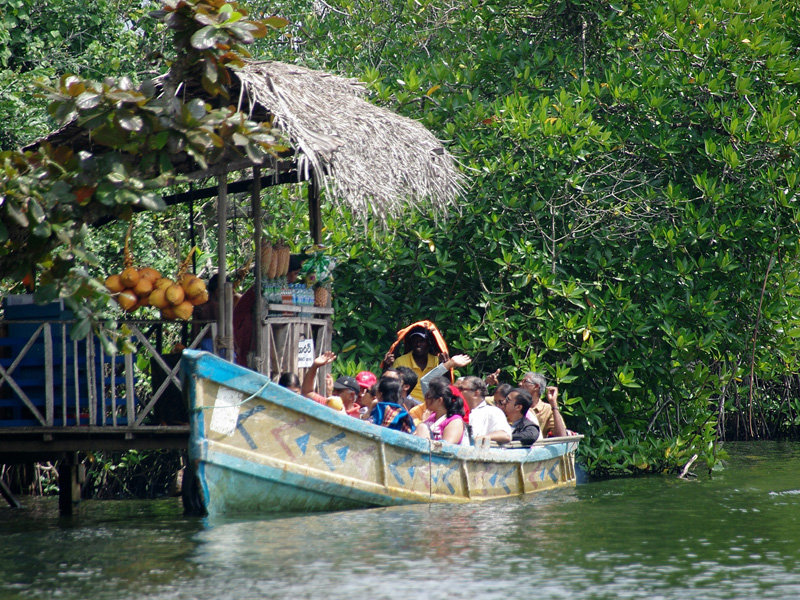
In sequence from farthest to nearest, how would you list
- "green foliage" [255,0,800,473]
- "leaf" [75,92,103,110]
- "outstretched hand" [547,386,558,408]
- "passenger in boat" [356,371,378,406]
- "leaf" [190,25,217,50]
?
"green foliage" [255,0,800,473], "outstretched hand" [547,386,558,408], "passenger in boat" [356,371,378,406], "leaf" [190,25,217,50], "leaf" [75,92,103,110]

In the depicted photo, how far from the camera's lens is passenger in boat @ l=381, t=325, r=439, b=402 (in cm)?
1126

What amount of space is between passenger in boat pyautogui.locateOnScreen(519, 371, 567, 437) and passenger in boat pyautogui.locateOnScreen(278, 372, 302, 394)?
2806 millimetres

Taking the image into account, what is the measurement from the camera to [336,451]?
8.73 meters

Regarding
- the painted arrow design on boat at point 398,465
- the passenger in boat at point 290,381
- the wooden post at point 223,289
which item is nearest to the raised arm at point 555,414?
the painted arrow design on boat at point 398,465

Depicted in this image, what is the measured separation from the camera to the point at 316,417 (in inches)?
335

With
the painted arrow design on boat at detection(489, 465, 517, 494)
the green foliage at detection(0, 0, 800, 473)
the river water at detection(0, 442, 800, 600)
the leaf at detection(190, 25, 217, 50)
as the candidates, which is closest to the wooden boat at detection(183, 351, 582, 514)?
the river water at detection(0, 442, 800, 600)

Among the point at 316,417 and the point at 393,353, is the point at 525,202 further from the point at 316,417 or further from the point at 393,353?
the point at 316,417

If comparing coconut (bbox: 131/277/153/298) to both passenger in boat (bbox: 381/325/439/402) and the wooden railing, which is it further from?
passenger in boat (bbox: 381/325/439/402)

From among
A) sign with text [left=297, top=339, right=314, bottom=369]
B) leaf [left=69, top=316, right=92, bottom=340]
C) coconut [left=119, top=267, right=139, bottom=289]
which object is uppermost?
coconut [left=119, top=267, right=139, bottom=289]

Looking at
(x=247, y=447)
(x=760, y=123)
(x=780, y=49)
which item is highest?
(x=780, y=49)

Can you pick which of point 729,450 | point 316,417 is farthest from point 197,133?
point 729,450

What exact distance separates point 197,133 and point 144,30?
7423 mm

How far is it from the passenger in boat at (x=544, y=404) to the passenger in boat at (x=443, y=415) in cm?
130

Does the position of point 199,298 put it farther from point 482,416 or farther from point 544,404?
point 544,404
